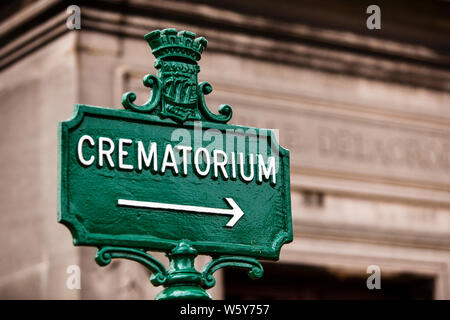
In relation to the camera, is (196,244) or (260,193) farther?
(260,193)

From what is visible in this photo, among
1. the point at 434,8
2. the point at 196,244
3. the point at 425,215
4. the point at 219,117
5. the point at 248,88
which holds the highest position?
the point at 434,8

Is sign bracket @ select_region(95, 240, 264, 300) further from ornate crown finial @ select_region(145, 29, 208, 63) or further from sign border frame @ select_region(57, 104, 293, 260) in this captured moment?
ornate crown finial @ select_region(145, 29, 208, 63)

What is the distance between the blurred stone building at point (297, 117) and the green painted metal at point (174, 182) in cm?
435

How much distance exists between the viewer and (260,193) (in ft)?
11.6

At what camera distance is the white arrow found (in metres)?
3.26

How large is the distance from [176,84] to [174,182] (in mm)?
357

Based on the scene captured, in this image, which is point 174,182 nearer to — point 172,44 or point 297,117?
point 172,44

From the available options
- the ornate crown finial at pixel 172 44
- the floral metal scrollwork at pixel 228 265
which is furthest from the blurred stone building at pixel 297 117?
the floral metal scrollwork at pixel 228 265

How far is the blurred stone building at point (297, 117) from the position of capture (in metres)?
8.23

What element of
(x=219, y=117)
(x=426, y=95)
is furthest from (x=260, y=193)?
(x=426, y=95)

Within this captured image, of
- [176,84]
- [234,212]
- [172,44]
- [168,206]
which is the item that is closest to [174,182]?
[168,206]

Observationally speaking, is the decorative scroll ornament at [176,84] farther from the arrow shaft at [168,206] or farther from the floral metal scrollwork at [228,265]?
the floral metal scrollwork at [228,265]
